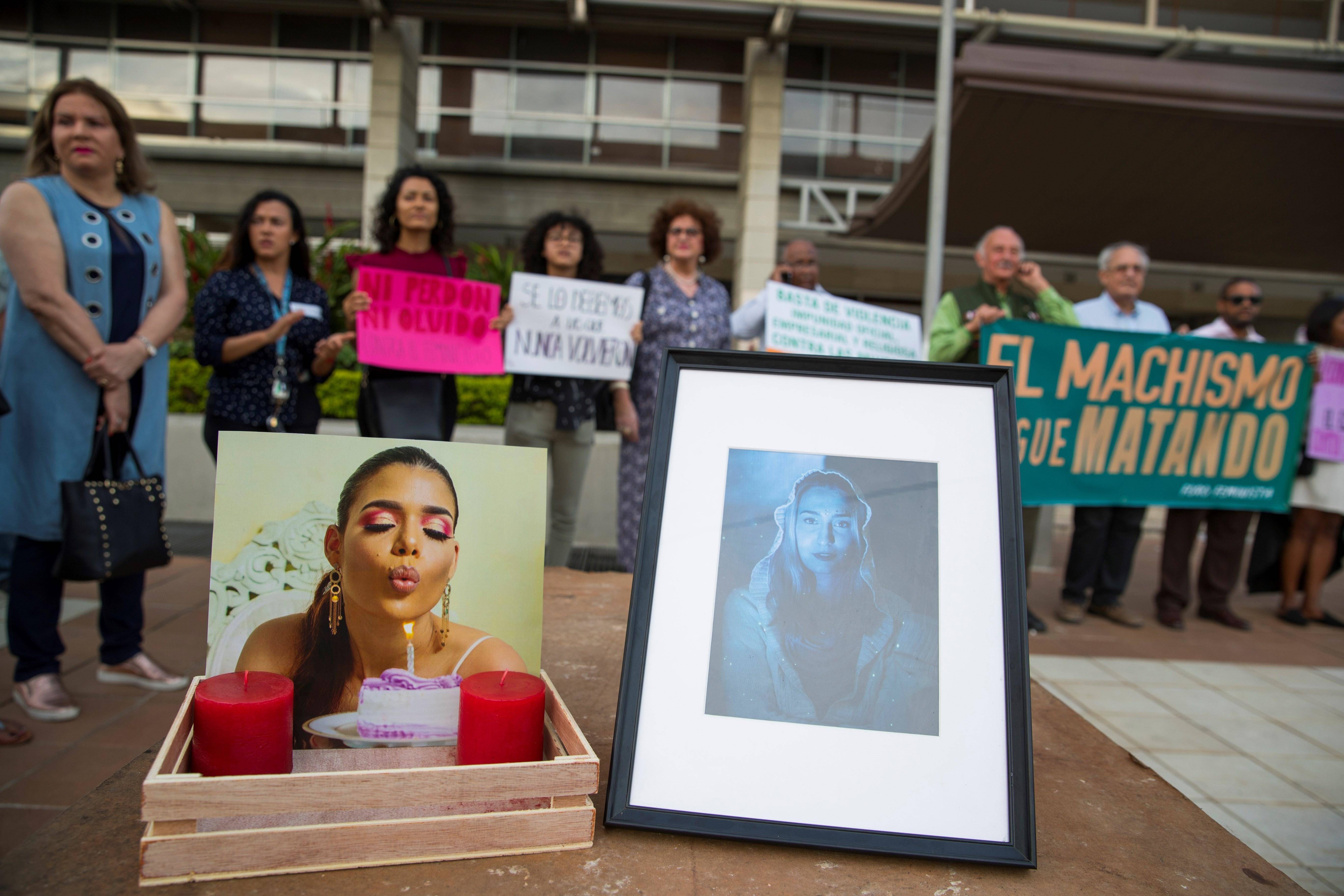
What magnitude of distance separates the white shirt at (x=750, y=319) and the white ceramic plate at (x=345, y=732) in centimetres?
308

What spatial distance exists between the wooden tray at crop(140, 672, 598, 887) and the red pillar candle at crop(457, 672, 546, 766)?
0.04m

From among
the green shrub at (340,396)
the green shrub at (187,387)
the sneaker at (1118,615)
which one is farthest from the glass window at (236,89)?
the sneaker at (1118,615)

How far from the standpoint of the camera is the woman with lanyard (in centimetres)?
288

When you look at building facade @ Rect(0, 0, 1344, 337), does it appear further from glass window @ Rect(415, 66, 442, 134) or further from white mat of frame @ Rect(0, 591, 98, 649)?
white mat of frame @ Rect(0, 591, 98, 649)

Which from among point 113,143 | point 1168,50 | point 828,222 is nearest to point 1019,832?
point 113,143

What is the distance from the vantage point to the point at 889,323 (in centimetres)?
377

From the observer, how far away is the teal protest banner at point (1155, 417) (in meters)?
4.01

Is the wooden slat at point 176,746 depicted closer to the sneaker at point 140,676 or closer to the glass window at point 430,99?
the sneaker at point 140,676

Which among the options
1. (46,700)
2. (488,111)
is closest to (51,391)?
(46,700)

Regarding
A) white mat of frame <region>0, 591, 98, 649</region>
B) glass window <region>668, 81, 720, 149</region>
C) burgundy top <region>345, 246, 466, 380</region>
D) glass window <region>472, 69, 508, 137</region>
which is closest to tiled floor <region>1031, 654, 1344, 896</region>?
burgundy top <region>345, 246, 466, 380</region>

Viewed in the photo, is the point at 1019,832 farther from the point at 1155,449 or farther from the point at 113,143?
the point at 1155,449

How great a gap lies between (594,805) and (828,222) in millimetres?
13114

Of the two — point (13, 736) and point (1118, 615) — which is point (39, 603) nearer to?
point (13, 736)

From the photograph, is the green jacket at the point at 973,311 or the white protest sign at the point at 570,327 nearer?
the white protest sign at the point at 570,327
